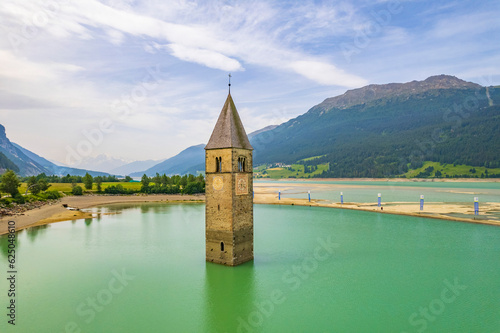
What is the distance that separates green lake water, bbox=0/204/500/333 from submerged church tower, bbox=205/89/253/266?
169 centimetres

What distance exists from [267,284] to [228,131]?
505 inches

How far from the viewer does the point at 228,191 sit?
28203 mm

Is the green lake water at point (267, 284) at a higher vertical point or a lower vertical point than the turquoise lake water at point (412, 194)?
lower

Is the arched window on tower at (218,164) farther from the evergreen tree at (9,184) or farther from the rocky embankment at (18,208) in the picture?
the evergreen tree at (9,184)

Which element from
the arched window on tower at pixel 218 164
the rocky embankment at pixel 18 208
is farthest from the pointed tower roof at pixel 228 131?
the rocky embankment at pixel 18 208

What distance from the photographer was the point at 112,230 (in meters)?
49.8

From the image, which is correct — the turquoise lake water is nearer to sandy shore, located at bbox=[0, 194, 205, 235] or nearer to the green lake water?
sandy shore, located at bbox=[0, 194, 205, 235]

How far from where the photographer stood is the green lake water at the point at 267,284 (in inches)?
767

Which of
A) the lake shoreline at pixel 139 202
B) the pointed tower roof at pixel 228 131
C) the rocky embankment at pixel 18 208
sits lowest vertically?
the lake shoreline at pixel 139 202

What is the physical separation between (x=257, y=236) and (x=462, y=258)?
890 inches

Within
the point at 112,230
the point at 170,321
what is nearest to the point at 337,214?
the point at 112,230

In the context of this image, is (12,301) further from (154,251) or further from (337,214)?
(337,214)

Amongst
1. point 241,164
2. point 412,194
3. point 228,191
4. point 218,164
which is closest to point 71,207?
point 218,164

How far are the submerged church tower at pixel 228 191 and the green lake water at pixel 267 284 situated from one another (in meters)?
1.69
